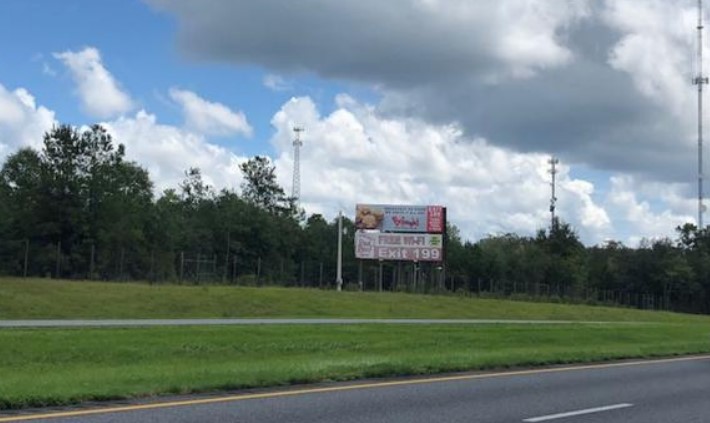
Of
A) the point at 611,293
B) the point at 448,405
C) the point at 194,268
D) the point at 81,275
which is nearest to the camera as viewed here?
the point at 448,405

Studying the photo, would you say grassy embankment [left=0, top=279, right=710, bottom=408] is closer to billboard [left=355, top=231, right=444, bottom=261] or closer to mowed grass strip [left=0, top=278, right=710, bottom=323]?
mowed grass strip [left=0, top=278, right=710, bottom=323]

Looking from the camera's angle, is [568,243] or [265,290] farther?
[568,243]

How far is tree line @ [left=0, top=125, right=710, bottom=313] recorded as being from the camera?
75.6m

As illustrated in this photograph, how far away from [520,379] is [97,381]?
727 centimetres

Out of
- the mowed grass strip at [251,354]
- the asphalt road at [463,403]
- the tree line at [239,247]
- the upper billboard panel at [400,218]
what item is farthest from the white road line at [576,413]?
the upper billboard panel at [400,218]

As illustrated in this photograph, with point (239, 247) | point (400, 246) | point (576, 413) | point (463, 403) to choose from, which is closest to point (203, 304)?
point (400, 246)

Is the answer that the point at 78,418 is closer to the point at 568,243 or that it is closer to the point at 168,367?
the point at 168,367

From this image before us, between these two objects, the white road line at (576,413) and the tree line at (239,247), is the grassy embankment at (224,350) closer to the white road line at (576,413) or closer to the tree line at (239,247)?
the white road line at (576,413)

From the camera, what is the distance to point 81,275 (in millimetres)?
65750

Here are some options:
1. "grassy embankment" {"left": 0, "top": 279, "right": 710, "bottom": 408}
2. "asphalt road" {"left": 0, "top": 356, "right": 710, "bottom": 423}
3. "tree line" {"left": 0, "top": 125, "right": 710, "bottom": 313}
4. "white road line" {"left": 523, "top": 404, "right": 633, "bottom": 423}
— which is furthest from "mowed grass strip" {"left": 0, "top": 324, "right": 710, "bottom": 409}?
"tree line" {"left": 0, "top": 125, "right": 710, "bottom": 313}

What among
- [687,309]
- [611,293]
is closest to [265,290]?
[611,293]

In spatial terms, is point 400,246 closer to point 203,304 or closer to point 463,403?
point 203,304

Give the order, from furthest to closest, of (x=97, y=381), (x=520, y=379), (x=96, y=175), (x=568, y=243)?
(x=568, y=243), (x=96, y=175), (x=520, y=379), (x=97, y=381)

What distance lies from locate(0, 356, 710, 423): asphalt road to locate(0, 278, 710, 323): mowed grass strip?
1001 inches
